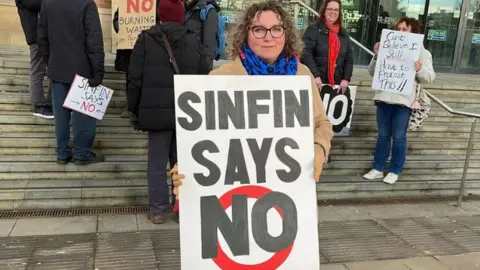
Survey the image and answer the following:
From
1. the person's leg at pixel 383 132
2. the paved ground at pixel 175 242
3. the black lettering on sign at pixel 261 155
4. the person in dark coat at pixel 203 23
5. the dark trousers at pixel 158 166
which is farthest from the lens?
the person's leg at pixel 383 132

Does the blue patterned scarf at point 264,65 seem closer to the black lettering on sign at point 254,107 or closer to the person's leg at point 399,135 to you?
the black lettering on sign at point 254,107

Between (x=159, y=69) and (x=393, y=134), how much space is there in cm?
285

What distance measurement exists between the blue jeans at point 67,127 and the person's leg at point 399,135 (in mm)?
3269

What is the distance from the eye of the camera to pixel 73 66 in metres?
4.50

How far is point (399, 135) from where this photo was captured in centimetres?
521

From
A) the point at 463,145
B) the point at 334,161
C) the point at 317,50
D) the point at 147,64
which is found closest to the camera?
the point at 147,64

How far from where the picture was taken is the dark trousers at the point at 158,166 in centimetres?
402

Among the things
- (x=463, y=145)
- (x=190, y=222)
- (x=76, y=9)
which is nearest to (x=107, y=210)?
(x=76, y=9)

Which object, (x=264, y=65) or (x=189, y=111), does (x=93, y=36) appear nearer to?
(x=264, y=65)

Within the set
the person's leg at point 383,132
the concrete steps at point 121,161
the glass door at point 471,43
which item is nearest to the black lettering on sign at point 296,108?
the concrete steps at point 121,161

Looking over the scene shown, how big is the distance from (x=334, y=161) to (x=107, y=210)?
2659 millimetres

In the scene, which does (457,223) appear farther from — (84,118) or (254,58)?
Answer: (84,118)

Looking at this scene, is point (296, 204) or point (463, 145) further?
point (463, 145)

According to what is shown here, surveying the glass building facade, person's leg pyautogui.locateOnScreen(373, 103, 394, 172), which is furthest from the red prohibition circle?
the glass building facade
